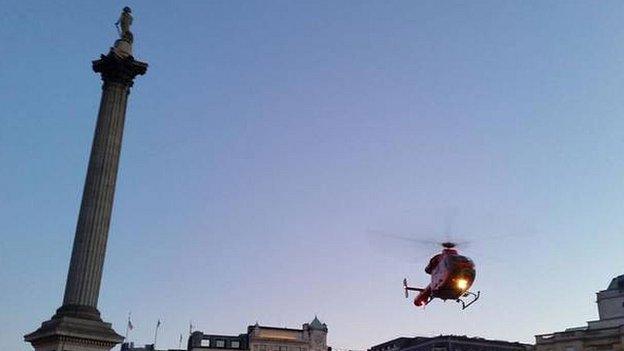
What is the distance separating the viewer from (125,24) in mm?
47688

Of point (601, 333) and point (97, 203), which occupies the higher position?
point (97, 203)

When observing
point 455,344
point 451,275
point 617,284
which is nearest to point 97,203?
point 451,275

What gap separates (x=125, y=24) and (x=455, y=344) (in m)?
76.7

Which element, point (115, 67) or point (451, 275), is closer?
point (451, 275)

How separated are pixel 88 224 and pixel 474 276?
25129 millimetres

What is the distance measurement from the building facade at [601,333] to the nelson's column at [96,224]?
56638 mm

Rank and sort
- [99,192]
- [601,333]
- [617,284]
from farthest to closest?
[617,284], [601,333], [99,192]

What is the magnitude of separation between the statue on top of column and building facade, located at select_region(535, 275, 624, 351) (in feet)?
199

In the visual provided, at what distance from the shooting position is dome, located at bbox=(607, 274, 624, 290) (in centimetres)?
8389

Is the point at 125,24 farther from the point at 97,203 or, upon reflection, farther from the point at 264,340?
the point at 264,340

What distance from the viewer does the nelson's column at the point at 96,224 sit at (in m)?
36.4

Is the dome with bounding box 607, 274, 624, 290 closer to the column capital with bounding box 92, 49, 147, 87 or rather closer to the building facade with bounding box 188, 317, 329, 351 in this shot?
the building facade with bounding box 188, 317, 329, 351

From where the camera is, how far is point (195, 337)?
369 feet

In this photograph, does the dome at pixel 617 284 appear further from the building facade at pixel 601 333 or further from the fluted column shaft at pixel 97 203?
the fluted column shaft at pixel 97 203
